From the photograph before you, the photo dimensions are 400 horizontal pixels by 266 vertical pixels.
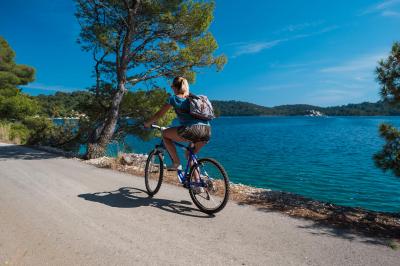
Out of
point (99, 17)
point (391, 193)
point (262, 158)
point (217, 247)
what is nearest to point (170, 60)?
point (99, 17)

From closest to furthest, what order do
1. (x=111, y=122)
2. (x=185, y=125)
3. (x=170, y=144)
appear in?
(x=185, y=125), (x=170, y=144), (x=111, y=122)

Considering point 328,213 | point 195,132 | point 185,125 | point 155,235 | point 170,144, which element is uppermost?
point 185,125

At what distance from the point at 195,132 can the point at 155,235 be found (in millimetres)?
1653

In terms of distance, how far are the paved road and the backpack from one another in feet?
5.04

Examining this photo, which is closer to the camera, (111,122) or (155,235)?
(155,235)

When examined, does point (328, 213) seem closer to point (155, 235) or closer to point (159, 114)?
point (155, 235)

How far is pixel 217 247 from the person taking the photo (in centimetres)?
365

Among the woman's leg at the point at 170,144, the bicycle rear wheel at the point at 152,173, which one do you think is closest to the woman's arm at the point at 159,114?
the woman's leg at the point at 170,144

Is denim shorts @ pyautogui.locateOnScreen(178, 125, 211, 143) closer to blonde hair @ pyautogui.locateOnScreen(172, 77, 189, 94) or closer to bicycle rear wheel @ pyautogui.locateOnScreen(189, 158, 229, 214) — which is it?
bicycle rear wheel @ pyautogui.locateOnScreen(189, 158, 229, 214)

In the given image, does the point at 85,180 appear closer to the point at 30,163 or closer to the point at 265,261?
the point at 30,163

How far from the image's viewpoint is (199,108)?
475cm

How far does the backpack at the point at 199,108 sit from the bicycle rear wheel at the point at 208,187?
26.8 inches

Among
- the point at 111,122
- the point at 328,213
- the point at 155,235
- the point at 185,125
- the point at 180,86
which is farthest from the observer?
the point at 111,122

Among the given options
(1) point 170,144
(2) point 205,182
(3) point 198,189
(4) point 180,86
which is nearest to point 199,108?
(4) point 180,86
